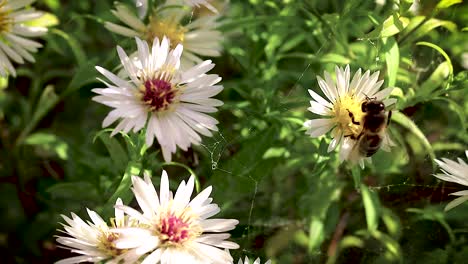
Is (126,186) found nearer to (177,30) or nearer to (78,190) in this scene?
(78,190)

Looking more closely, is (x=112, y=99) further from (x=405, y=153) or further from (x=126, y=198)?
(x=405, y=153)

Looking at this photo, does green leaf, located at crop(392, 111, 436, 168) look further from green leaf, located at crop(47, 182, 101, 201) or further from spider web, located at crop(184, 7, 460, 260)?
green leaf, located at crop(47, 182, 101, 201)

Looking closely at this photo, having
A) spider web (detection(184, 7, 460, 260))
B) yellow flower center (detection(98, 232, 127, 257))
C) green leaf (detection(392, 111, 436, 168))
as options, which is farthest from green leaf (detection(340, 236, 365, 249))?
yellow flower center (detection(98, 232, 127, 257))

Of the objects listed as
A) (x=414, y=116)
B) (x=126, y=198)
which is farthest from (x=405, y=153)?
(x=126, y=198)

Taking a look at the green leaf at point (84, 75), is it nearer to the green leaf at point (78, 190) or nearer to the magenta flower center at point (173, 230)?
the green leaf at point (78, 190)

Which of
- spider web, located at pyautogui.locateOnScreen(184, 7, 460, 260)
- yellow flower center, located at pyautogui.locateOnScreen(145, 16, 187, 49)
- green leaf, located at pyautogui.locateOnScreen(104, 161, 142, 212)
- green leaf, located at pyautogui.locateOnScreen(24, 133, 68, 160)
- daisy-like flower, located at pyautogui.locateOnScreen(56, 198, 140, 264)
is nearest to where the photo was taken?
daisy-like flower, located at pyautogui.locateOnScreen(56, 198, 140, 264)
